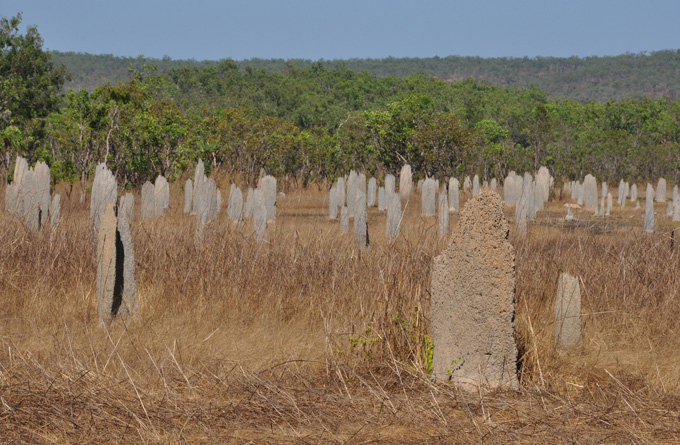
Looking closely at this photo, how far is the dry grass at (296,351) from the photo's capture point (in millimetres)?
4414

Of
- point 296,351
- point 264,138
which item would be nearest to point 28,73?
point 264,138

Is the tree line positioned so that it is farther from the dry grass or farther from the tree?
the dry grass

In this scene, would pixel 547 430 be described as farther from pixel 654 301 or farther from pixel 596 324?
pixel 654 301

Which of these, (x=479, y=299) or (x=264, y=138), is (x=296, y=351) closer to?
(x=479, y=299)

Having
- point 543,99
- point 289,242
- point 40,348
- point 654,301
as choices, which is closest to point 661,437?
point 654,301

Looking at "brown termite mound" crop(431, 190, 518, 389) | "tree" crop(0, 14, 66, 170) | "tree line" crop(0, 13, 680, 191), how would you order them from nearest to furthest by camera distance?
"brown termite mound" crop(431, 190, 518, 389), "tree line" crop(0, 13, 680, 191), "tree" crop(0, 14, 66, 170)

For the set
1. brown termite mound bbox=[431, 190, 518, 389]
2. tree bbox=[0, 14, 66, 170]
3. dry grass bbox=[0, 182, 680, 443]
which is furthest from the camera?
tree bbox=[0, 14, 66, 170]

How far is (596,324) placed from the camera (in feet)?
Result: 23.4

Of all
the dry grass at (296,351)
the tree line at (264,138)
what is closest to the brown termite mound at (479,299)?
the dry grass at (296,351)

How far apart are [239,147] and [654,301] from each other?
92.7 feet

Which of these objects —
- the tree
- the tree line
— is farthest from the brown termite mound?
the tree

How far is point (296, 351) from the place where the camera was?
20.0 ft

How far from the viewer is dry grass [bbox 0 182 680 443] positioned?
4414mm

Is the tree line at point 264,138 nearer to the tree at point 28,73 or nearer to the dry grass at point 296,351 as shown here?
the tree at point 28,73
